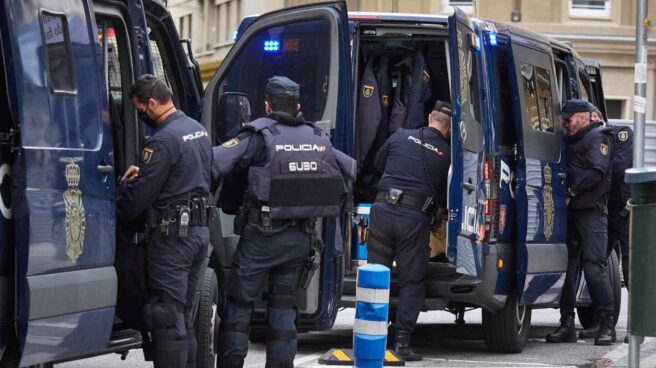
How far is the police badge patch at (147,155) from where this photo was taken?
7.71 m

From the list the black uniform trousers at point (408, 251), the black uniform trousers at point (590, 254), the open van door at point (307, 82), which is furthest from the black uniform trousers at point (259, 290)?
the black uniform trousers at point (590, 254)

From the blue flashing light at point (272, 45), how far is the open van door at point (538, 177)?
1.82 metres

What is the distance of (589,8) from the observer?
1506 inches

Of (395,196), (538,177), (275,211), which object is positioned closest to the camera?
(275,211)

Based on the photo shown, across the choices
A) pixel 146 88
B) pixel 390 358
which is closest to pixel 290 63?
pixel 390 358

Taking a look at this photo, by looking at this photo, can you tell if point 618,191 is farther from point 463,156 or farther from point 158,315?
point 158,315

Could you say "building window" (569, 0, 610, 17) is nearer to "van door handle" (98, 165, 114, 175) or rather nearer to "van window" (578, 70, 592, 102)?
"van window" (578, 70, 592, 102)

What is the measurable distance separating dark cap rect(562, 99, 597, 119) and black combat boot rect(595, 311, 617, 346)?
158 centimetres

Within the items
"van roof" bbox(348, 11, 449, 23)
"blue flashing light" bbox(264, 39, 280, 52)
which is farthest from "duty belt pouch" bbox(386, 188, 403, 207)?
"blue flashing light" bbox(264, 39, 280, 52)

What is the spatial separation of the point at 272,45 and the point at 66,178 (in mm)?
3542

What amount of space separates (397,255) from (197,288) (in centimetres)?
273

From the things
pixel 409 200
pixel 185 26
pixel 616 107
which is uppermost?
pixel 409 200

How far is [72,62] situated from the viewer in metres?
7.00

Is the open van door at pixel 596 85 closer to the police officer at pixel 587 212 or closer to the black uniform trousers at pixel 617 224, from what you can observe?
the black uniform trousers at pixel 617 224
